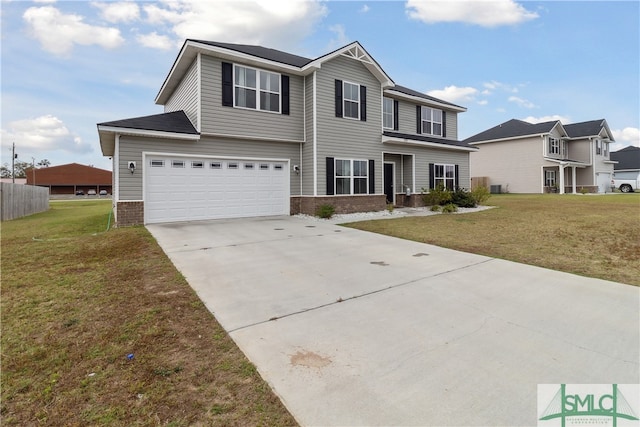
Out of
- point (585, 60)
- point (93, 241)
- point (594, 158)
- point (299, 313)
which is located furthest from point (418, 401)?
point (594, 158)

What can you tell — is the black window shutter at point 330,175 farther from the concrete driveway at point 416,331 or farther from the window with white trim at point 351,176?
the concrete driveway at point 416,331

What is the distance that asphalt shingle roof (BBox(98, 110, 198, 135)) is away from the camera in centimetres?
1052

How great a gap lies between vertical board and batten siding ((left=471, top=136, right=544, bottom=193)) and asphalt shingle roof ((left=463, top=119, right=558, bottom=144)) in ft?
1.98

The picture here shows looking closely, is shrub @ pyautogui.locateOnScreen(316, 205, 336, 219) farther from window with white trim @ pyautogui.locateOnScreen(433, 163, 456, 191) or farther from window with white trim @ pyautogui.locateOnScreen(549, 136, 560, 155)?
window with white trim @ pyautogui.locateOnScreen(549, 136, 560, 155)

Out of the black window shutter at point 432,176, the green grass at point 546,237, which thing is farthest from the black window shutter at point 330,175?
the black window shutter at point 432,176

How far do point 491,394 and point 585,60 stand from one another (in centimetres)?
2176

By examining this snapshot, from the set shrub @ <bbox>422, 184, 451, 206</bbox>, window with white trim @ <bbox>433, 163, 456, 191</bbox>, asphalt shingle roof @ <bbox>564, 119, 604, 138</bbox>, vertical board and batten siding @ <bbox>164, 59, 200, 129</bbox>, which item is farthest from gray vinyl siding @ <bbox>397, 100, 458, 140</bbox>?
asphalt shingle roof @ <bbox>564, 119, 604, 138</bbox>

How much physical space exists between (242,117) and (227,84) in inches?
50.3

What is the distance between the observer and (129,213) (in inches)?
425

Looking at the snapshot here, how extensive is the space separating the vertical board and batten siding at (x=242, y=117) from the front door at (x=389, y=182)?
5.81 meters

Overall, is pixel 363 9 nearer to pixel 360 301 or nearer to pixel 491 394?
pixel 360 301

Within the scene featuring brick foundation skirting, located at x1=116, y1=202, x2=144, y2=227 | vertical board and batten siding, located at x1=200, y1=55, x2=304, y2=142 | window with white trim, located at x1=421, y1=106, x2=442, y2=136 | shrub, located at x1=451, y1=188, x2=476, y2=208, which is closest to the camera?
brick foundation skirting, located at x1=116, y1=202, x2=144, y2=227

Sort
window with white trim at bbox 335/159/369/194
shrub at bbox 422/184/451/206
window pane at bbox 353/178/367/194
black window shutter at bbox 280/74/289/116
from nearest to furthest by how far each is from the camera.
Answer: black window shutter at bbox 280/74/289/116 < window with white trim at bbox 335/159/369/194 < window pane at bbox 353/178/367/194 < shrub at bbox 422/184/451/206

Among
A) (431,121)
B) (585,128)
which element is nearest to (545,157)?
(585,128)
